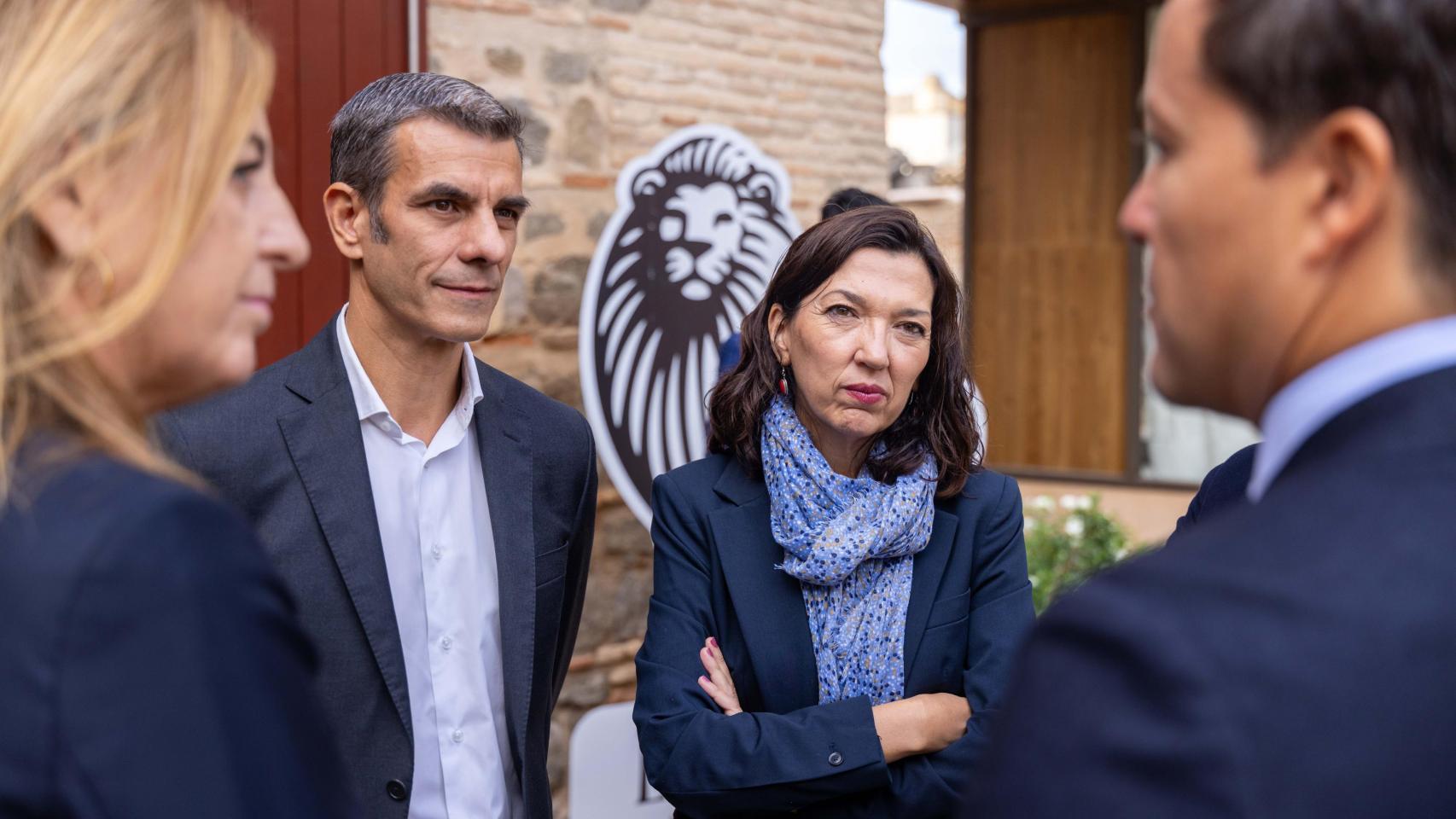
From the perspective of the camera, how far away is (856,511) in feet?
8.13

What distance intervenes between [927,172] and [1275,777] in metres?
17.2

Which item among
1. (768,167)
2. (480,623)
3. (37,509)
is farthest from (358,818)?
(768,167)

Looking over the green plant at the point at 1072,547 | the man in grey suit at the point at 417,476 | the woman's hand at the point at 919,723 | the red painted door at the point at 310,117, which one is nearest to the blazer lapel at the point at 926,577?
the woman's hand at the point at 919,723

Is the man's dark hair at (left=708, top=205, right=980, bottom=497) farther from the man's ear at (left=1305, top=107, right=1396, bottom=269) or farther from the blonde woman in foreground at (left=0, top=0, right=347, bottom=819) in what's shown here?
the man's ear at (left=1305, top=107, right=1396, bottom=269)

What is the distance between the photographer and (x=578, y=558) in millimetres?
2803

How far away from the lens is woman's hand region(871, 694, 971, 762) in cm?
227

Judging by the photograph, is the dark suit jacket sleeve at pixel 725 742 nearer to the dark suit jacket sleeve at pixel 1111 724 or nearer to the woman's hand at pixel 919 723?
the woman's hand at pixel 919 723

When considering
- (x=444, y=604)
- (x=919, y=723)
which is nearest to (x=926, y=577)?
(x=919, y=723)

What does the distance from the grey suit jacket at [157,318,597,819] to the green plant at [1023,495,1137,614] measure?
428 centimetres

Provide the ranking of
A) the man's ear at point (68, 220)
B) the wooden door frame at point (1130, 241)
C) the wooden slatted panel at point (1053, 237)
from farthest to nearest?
the wooden slatted panel at point (1053, 237)
the wooden door frame at point (1130, 241)
the man's ear at point (68, 220)

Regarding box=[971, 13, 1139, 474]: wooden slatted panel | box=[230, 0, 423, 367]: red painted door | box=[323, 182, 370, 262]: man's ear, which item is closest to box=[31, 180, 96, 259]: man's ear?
box=[323, 182, 370, 262]: man's ear

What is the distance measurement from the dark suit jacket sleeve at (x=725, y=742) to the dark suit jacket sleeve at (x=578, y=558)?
38cm

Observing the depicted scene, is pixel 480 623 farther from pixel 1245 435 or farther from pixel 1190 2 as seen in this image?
pixel 1245 435

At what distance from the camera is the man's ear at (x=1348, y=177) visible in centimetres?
91
